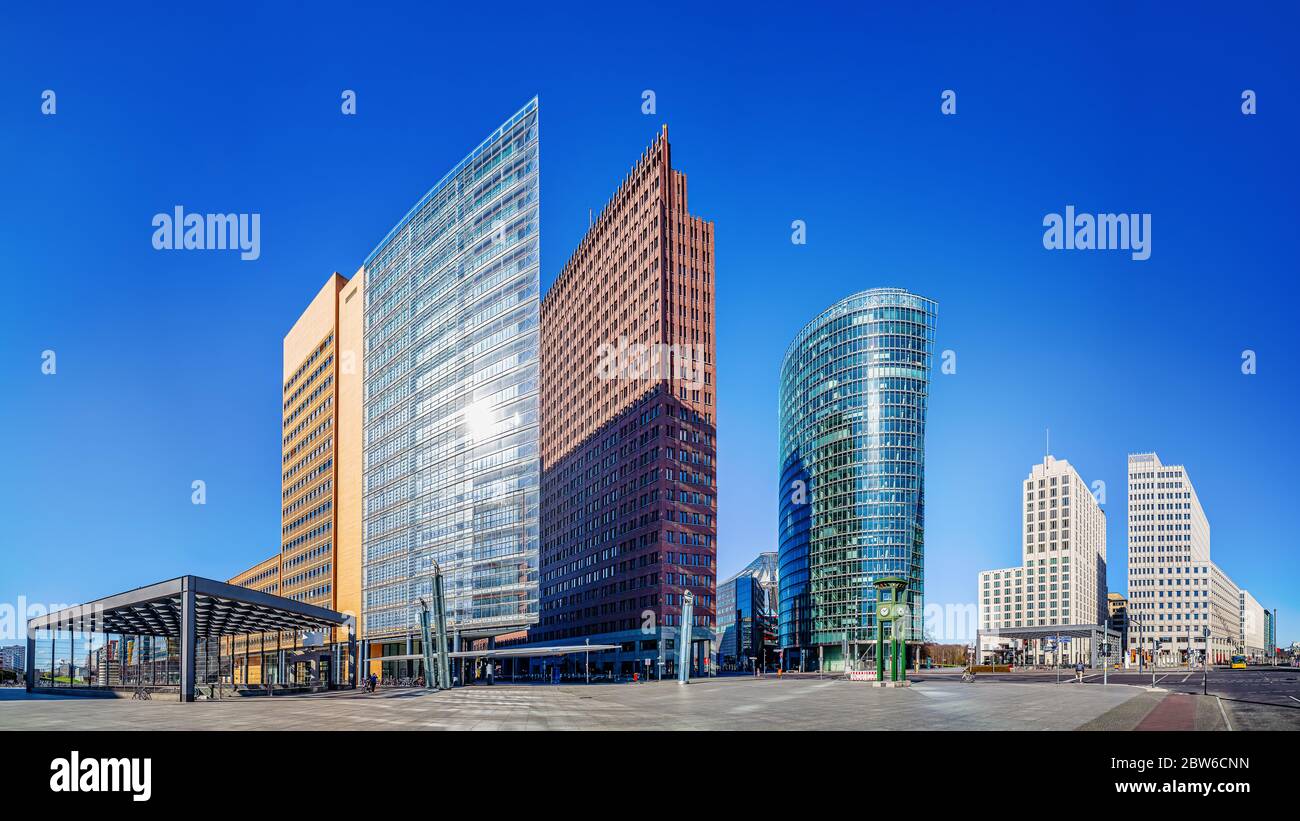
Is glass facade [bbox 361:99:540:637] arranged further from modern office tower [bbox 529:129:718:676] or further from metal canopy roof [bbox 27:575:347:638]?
metal canopy roof [bbox 27:575:347:638]

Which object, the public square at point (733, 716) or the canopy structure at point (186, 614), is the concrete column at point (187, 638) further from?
the public square at point (733, 716)

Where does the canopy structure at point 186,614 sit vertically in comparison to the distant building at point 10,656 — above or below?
above

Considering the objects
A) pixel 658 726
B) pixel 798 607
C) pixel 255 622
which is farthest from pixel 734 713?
pixel 798 607

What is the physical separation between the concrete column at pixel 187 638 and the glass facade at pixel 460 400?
172 ft

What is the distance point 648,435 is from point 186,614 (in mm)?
76837

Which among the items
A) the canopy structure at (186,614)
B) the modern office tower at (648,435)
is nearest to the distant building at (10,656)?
the canopy structure at (186,614)

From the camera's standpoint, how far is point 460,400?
119 m

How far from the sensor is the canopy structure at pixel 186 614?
1903 inches

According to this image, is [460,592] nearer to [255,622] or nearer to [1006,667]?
[255,622]

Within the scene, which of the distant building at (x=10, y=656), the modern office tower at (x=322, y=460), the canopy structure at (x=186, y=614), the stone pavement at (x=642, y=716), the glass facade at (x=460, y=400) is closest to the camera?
the stone pavement at (x=642, y=716)

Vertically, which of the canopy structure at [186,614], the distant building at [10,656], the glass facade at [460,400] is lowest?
the distant building at [10,656]

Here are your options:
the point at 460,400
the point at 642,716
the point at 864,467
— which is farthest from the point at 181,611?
the point at 864,467

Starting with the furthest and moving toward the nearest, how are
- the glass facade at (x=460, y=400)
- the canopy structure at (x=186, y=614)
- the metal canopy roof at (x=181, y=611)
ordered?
the glass facade at (x=460, y=400)
the metal canopy roof at (x=181, y=611)
the canopy structure at (x=186, y=614)

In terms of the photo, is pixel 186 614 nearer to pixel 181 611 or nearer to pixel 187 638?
pixel 187 638
